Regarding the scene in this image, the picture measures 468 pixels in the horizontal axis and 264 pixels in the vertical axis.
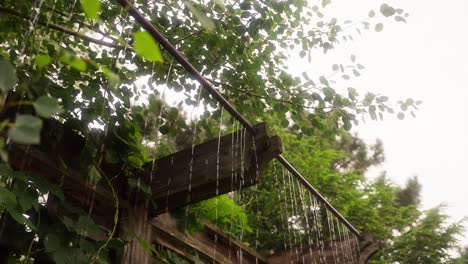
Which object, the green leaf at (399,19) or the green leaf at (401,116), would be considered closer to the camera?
the green leaf at (399,19)

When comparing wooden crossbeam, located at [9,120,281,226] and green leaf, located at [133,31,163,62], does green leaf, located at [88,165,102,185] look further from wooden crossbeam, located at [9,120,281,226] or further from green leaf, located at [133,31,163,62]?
green leaf, located at [133,31,163,62]

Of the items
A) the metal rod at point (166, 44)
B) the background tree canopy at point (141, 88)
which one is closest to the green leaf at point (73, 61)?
the metal rod at point (166, 44)

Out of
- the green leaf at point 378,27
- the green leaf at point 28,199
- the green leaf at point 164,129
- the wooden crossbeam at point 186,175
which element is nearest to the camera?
the green leaf at point 28,199

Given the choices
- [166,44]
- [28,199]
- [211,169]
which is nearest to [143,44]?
[166,44]

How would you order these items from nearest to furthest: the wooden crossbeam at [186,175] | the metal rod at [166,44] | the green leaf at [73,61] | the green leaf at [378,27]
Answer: the green leaf at [73,61] → the metal rod at [166,44] → the wooden crossbeam at [186,175] → the green leaf at [378,27]

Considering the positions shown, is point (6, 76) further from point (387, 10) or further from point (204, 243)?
point (204, 243)

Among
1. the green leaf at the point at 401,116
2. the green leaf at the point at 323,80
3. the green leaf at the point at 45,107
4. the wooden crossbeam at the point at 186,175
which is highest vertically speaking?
the green leaf at the point at 323,80

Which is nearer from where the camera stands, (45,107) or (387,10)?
(45,107)

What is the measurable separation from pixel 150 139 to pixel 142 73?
5457mm

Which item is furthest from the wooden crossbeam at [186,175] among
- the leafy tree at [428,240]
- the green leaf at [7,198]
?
the leafy tree at [428,240]

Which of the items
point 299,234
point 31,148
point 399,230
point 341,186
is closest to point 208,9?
point 31,148

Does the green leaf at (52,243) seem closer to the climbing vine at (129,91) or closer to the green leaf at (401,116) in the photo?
the climbing vine at (129,91)

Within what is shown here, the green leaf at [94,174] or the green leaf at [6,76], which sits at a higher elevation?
the green leaf at [94,174]

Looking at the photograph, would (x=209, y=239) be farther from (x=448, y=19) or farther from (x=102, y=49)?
(x=448, y=19)
